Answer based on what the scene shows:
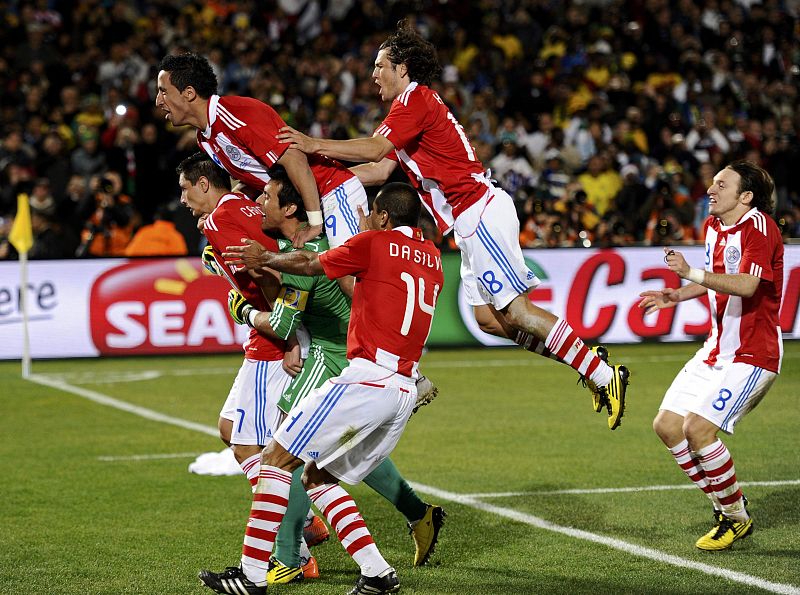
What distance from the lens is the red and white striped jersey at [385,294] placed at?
6.23 metres

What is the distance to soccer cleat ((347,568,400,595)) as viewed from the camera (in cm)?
619

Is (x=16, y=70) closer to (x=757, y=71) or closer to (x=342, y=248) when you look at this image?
(x=757, y=71)

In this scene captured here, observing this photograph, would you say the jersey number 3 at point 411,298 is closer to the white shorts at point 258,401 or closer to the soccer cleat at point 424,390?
the soccer cleat at point 424,390

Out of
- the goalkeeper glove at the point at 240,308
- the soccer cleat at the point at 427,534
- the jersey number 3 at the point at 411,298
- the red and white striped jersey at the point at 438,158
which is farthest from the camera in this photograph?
the red and white striped jersey at the point at 438,158

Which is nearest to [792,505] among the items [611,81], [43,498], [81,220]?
[43,498]

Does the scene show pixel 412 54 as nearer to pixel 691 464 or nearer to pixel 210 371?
pixel 691 464

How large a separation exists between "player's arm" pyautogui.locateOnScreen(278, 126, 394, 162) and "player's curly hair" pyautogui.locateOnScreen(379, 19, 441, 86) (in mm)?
628

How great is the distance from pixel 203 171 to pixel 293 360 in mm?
1235

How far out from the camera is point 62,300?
53.6ft

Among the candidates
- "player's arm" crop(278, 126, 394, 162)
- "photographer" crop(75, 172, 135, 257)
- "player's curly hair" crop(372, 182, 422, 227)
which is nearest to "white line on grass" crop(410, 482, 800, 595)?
"player's curly hair" crop(372, 182, 422, 227)

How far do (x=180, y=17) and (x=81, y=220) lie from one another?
21.0 ft

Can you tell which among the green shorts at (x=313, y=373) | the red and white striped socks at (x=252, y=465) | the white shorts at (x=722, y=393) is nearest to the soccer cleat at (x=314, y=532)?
the red and white striped socks at (x=252, y=465)

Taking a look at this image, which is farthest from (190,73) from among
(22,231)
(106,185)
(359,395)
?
(106,185)

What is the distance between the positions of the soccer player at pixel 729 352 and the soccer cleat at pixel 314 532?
2.13m
